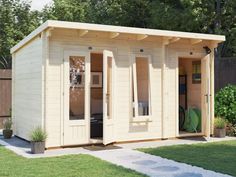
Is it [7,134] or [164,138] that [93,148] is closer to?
[164,138]

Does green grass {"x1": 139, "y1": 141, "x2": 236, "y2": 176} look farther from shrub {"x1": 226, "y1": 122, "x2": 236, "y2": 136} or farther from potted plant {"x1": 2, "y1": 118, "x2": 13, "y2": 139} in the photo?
potted plant {"x1": 2, "y1": 118, "x2": 13, "y2": 139}

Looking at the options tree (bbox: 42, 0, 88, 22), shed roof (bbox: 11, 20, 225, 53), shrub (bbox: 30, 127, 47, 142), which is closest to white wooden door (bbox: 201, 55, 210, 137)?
shed roof (bbox: 11, 20, 225, 53)

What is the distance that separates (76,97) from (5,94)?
4.92m

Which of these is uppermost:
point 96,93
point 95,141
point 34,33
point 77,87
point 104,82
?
point 34,33

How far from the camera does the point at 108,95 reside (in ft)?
27.4

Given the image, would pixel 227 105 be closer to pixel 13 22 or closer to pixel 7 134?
pixel 7 134

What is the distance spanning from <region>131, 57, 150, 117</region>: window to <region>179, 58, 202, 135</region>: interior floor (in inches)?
68.1

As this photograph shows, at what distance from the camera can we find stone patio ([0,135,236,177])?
578 centimetres

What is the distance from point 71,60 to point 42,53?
0.65 m

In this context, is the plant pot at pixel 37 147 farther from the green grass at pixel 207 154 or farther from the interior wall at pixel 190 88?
the interior wall at pixel 190 88

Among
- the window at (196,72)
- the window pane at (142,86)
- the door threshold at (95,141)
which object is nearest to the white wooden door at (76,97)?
the door threshold at (95,141)

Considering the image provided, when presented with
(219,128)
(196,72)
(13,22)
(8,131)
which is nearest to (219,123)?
(219,128)

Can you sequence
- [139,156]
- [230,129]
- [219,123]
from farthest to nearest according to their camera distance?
[230,129]
[219,123]
[139,156]

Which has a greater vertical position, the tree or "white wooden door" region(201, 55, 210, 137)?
the tree
